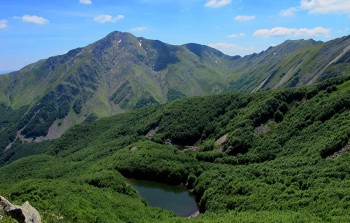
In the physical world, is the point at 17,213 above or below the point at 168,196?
above

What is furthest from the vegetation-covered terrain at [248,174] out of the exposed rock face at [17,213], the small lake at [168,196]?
the exposed rock face at [17,213]

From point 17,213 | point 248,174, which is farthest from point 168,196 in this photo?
point 17,213

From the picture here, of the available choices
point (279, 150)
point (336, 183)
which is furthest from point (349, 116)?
point (336, 183)

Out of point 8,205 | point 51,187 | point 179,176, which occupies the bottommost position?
point 179,176

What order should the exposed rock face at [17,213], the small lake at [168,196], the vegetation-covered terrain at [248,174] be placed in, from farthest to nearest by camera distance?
the small lake at [168,196] < the vegetation-covered terrain at [248,174] < the exposed rock face at [17,213]

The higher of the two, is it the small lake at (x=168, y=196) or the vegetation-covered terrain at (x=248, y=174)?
the vegetation-covered terrain at (x=248, y=174)

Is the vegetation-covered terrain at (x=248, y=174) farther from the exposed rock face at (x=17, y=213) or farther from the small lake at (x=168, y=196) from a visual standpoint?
the exposed rock face at (x=17, y=213)

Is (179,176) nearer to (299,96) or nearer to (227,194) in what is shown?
(227,194)

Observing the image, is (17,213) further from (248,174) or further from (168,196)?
(168,196)

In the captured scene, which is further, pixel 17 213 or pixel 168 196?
pixel 168 196
